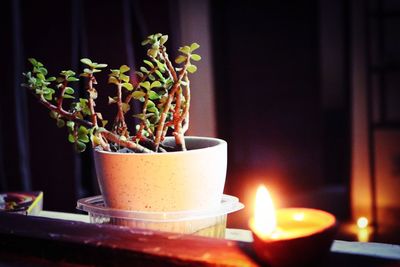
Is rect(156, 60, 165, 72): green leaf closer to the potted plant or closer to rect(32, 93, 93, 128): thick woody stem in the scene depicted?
the potted plant

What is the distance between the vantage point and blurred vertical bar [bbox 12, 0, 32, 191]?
118 inches

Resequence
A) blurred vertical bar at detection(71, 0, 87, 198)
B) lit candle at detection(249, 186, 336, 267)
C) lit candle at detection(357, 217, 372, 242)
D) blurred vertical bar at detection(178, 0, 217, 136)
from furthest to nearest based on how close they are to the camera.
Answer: blurred vertical bar at detection(178, 0, 217, 136), lit candle at detection(357, 217, 372, 242), blurred vertical bar at detection(71, 0, 87, 198), lit candle at detection(249, 186, 336, 267)

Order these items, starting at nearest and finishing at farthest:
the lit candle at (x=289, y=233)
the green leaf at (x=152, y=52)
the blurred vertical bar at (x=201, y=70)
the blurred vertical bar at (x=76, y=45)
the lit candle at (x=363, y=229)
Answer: the lit candle at (x=289, y=233) < the green leaf at (x=152, y=52) < the blurred vertical bar at (x=76, y=45) < the lit candle at (x=363, y=229) < the blurred vertical bar at (x=201, y=70)

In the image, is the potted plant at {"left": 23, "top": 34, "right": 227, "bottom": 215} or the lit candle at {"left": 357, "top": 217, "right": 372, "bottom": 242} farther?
the lit candle at {"left": 357, "top": 217, "right": 372, "bottom": 242}

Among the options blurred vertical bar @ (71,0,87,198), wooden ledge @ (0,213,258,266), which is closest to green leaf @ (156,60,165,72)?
wooden ledge @ (0,213,258,266)

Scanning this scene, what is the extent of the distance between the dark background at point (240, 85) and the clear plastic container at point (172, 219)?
2.13 m

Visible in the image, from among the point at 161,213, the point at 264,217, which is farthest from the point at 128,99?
the point at 264,217

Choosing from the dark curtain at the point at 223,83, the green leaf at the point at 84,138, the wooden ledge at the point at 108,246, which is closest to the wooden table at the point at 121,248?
the wooden ledge at the point at 108,246

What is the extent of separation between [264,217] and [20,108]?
2.80 meters

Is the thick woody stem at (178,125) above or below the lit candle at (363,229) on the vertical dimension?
above

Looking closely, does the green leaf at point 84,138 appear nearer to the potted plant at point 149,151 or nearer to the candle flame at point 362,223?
the potted plant at point 149,151

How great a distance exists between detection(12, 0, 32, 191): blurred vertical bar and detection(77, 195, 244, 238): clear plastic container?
2.43m

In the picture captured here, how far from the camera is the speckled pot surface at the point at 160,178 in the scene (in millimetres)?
726

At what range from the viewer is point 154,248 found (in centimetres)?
62
